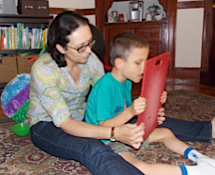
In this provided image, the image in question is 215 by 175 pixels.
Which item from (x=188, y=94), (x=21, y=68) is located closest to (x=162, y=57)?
(x=188, y=94)

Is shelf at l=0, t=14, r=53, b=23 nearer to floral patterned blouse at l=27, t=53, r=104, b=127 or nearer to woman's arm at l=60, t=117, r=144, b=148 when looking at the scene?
floral patterned blouse at l=27, t=53, r=104, b=127

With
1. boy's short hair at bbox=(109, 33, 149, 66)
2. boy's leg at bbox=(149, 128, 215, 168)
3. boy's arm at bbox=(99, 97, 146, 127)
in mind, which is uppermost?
boy's short hair at bbox=(109, 33, 149, 66)

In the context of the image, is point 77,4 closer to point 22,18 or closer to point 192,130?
point 22,18

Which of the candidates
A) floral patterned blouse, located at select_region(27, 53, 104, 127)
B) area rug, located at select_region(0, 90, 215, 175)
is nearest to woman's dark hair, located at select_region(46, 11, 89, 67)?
floral patterned blouse, located at select_region(27, 53, 104, 127)

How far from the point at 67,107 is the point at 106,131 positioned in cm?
23

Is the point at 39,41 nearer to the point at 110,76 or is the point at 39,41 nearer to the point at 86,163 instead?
the point at 110,76

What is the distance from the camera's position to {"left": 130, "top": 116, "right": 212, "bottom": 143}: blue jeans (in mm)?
1376

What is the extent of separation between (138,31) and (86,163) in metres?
2.68

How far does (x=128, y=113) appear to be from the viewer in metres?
1.00

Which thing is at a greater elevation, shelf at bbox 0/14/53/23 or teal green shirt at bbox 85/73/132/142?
shelf at bbox 0/14/53/23

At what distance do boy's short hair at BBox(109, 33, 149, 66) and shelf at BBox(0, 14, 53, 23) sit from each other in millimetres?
2000

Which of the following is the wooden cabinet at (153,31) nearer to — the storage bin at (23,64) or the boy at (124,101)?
the storage bin at (23,64)

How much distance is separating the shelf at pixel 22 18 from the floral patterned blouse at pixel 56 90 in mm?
1820

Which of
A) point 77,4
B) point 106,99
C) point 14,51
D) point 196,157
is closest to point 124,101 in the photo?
point 106,99
